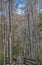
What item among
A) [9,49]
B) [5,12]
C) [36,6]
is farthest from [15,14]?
[9,49]

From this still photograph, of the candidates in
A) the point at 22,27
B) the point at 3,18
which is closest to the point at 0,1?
the point at 3,18

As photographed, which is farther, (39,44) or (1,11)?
(1,11)

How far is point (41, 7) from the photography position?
1862mm

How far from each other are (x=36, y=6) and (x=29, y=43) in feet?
1.29

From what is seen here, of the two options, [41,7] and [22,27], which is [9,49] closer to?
[22,27]

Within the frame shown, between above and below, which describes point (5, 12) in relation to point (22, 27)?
above

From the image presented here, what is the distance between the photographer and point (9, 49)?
1.91 meters

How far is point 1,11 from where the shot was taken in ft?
6.42

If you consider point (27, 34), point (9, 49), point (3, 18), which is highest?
point (3, 18)

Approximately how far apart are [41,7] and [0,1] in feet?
1.50

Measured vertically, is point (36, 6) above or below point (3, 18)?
above

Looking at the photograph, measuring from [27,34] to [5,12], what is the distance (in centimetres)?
34

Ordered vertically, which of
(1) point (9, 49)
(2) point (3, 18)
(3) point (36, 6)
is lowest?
(1) point (9, 49)

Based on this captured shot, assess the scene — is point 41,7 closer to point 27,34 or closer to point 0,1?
point 27,34
